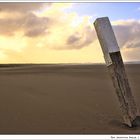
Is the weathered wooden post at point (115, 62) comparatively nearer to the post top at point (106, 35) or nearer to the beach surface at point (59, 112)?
the post top at point (106, 35)

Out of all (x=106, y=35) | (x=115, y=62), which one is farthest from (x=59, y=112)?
(x=106, y=35)

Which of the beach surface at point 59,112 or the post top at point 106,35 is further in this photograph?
the beach surface at point 59,112

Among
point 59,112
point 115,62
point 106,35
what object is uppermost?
point 106,35

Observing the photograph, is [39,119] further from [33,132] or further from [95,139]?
[95,139]

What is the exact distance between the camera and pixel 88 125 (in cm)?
538

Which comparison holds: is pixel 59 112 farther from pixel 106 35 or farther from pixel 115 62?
pixel 106 35

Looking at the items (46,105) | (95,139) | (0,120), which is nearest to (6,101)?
(46,105)

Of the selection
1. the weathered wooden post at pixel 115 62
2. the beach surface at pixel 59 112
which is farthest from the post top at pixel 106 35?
the beach surface at pixel 59 112

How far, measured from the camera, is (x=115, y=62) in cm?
497

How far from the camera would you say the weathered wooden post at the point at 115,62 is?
4953 mm

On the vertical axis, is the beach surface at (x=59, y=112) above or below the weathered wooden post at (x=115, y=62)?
below

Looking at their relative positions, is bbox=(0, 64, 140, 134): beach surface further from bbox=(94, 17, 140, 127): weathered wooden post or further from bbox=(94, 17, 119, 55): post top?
bbox=(94, 17, 119, 55): post top

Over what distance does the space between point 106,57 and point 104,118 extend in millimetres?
1259

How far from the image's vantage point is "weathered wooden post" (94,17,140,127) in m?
4.95
